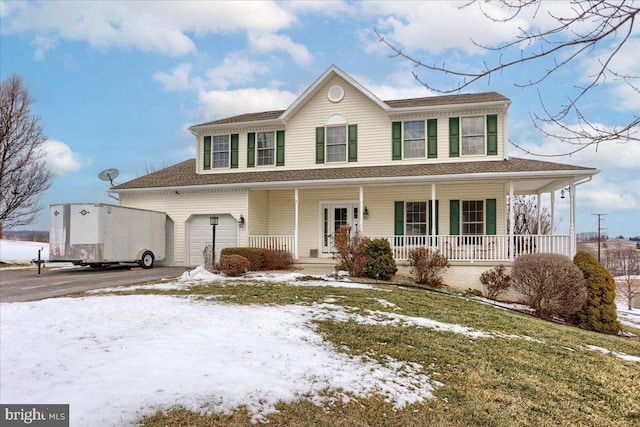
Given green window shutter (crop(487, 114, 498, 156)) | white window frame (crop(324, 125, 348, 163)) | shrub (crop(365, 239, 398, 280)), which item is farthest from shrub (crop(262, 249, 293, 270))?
green window shutter (crop(487, 114, 498, 156))

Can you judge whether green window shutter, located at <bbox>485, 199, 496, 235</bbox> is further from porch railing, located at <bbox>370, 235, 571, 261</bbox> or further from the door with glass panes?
the door with glass panes

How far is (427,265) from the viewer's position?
44.6 ft

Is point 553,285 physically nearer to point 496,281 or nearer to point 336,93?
point 496,281

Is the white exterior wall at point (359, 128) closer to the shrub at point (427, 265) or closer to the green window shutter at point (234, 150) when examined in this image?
the green window shutter at point (234, 150)

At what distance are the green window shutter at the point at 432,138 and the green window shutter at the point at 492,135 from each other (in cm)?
186

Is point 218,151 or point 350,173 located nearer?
point 350,173

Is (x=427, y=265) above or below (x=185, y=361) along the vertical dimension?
above

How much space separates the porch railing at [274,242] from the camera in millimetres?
16766

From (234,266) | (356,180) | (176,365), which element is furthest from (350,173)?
(176,365)

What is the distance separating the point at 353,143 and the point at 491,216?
19.5 ft

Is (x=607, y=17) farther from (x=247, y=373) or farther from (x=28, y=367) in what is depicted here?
(x=28, y=367)

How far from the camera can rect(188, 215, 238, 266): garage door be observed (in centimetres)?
1756

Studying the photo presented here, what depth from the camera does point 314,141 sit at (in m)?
17.8

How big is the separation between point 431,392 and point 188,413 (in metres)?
2.52
